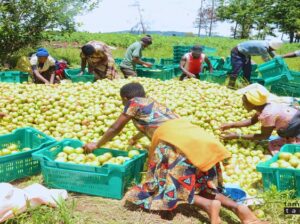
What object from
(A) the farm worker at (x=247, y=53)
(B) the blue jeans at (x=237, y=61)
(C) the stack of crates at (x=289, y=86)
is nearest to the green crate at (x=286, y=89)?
(C) the stack of crates at (x=289, y=86)

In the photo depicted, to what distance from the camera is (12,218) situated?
301cm

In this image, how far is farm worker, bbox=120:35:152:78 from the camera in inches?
341

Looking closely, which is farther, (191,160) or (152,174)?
(152,174)

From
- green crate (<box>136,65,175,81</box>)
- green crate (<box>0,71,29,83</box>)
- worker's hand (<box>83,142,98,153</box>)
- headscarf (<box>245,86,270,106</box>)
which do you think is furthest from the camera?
green crate (<box>136,65,175,81</box>)

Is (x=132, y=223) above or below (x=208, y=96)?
below

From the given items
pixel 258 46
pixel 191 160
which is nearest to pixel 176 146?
pixel 191 160

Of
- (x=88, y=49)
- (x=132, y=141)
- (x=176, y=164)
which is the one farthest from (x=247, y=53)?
(x=176, y=164)

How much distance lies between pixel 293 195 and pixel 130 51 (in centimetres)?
614

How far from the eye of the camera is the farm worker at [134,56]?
8.67 meters

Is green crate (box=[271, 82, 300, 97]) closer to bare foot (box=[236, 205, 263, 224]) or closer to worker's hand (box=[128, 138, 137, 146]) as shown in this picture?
worker's hand (box=[128, 138, 137, 146])

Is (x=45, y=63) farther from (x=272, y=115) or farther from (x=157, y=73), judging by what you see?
(x=272, y=115)

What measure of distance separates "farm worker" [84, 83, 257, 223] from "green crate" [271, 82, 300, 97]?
480cm

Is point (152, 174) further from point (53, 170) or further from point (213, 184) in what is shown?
point (53, 170)

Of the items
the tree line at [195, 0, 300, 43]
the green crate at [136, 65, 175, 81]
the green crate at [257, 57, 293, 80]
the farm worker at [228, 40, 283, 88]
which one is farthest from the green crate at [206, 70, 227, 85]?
the tree line at [195, 0, 300, 43]
